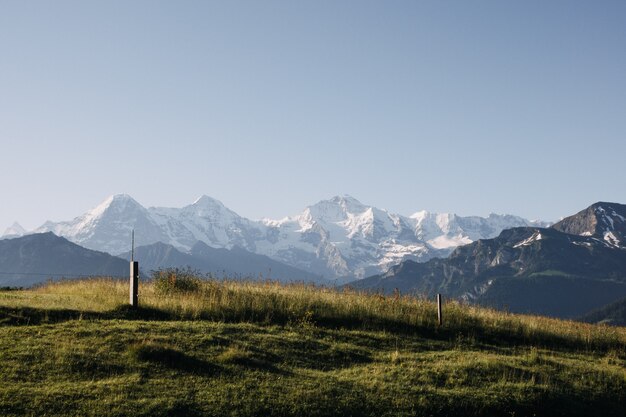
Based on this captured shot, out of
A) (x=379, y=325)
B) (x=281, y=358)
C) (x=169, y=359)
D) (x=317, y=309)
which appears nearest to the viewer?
(x=169, y=359)

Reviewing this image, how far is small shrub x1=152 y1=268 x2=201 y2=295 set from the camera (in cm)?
3155

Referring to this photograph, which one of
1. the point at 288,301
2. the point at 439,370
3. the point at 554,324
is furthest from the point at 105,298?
the point at 554,324

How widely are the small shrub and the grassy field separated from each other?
3.7 inches

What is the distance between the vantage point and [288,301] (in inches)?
1203

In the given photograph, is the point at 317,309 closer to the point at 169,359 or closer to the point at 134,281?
the point at 134,281

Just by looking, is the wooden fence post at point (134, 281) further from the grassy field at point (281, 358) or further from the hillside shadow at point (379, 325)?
the grassy field at point (281, 358)

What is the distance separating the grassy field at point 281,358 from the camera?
16.8 metres

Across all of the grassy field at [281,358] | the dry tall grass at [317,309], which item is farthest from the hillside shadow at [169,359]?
the dry tall grass at [317,309]

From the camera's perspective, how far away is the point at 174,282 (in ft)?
105

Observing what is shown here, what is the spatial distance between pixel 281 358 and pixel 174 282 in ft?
40.9

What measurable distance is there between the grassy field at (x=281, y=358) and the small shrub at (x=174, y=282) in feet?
0.31

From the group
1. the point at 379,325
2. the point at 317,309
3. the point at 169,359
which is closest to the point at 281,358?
the point at 169,359

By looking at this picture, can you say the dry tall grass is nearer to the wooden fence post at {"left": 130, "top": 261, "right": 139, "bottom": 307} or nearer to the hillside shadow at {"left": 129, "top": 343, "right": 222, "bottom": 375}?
the wooden fence post at {"left": 130, "top": 261, "right": 139, "bottom": 307}

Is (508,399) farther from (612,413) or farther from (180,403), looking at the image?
(180,403)
